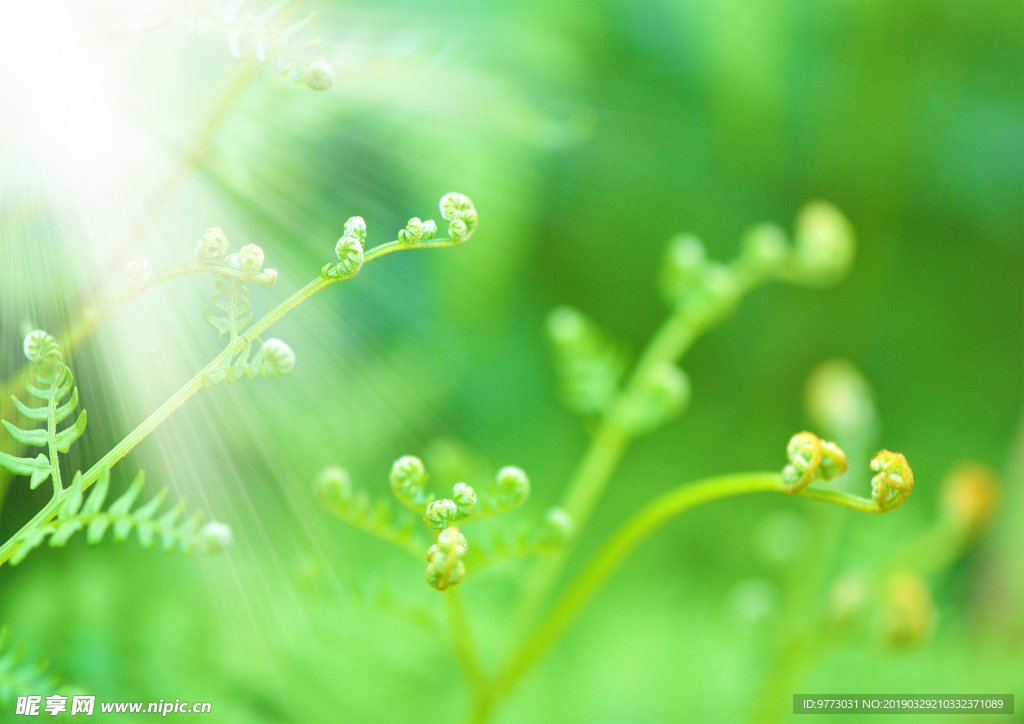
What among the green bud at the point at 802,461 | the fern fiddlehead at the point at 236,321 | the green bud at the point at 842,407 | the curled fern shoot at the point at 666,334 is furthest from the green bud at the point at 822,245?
the fern fiddlehead at the point at 236,321

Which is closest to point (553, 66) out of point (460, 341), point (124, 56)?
point (460, 341)

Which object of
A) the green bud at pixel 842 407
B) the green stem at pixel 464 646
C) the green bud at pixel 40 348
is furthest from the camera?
the green bud at pixel 842 407

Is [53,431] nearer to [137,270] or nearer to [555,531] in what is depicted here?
[137,270]

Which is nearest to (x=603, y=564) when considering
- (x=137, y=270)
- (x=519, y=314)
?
(x=137, y=270)

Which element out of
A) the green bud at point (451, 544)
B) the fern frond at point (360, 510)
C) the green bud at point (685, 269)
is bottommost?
the green bud at point (451, 544)

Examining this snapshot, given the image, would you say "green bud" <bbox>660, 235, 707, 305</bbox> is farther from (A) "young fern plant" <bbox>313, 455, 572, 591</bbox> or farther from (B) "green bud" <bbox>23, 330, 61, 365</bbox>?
(B) "green bud" <bbox>23, 330, 61, 365</bbox>

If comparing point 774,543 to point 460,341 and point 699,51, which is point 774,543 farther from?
point 699,51

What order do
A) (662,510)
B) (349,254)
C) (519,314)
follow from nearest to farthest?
(349,254), (662,510), (519,314)

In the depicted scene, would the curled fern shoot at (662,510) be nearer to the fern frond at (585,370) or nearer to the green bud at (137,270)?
the fern frond at (585,370)
